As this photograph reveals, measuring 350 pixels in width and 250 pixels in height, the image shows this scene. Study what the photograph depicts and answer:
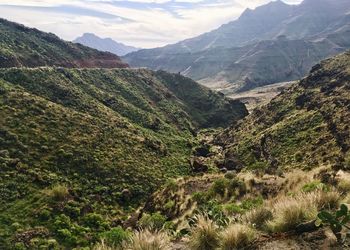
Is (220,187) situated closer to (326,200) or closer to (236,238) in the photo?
(326,200)

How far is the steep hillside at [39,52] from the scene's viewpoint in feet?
331

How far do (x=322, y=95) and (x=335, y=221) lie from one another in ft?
267

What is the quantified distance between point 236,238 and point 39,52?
114171 millimetres

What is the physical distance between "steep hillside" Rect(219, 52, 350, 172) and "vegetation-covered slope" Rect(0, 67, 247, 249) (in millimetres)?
11954

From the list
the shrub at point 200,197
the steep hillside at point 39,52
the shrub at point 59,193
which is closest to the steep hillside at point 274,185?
the shrub at point 200,197

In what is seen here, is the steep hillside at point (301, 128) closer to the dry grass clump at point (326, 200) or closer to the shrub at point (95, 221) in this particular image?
the shrub at point (95, 221)

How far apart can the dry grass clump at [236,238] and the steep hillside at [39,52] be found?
293 feet

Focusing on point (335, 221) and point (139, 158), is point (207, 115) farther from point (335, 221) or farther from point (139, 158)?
point (335, 221)

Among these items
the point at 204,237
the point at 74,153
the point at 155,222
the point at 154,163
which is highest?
the point at 204,237

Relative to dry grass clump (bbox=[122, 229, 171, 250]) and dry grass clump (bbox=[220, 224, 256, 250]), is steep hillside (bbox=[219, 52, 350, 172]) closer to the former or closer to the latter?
dry grass clump (bbox=[220, 224, 256, 250])

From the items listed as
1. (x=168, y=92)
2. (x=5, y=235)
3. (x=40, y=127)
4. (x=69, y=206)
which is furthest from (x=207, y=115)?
(x=5, y=235)

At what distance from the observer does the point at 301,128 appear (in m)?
75.3

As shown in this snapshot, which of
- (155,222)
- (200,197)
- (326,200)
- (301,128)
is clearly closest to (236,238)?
(326,200)

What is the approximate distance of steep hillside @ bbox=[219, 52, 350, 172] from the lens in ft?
204
